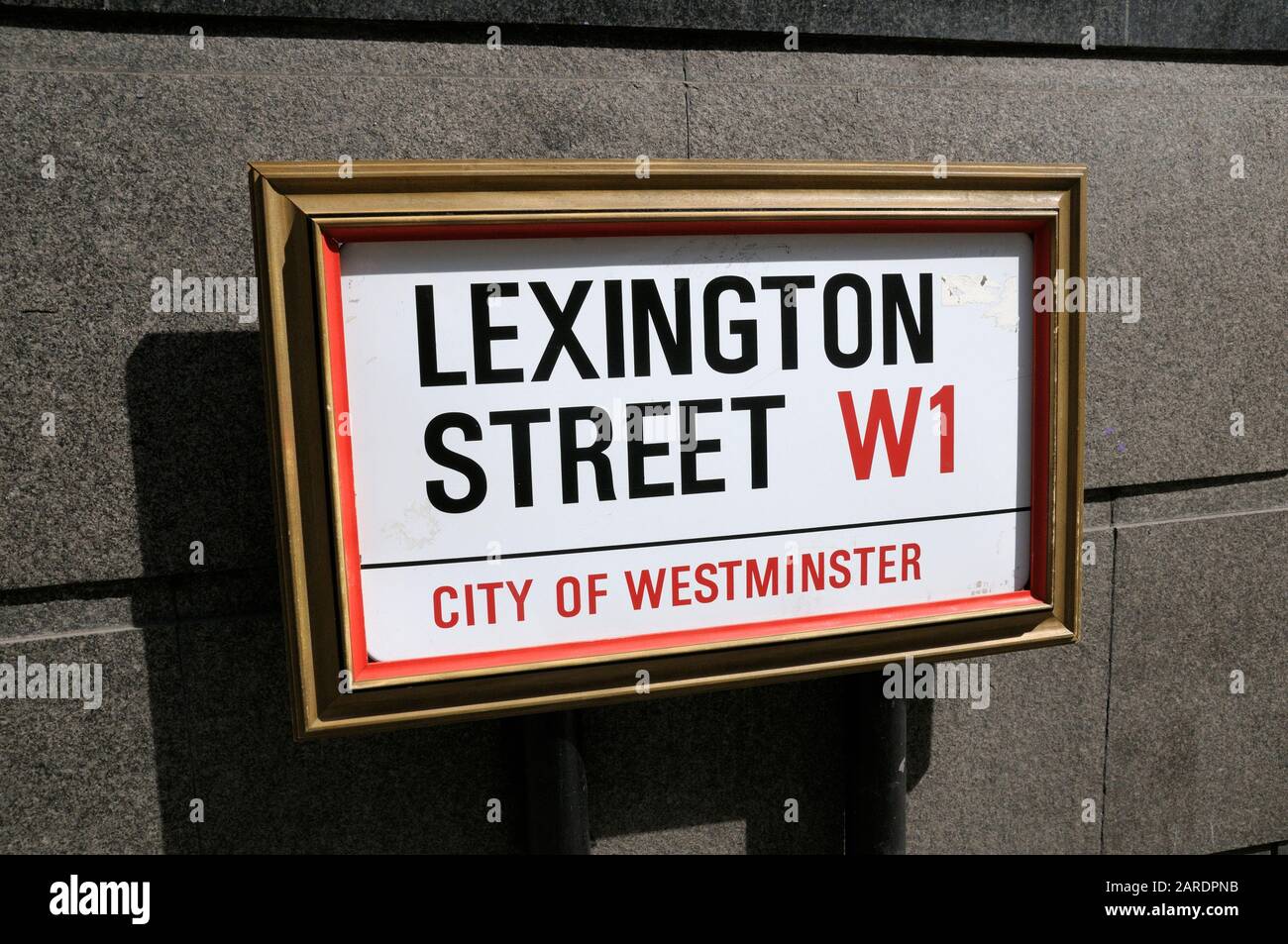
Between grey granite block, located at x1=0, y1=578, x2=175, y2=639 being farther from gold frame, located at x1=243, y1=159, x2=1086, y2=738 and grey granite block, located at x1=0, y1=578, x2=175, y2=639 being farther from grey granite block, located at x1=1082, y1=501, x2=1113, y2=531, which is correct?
grey granite block, located at x1=1082, y1=501, x2=1113, y2=531

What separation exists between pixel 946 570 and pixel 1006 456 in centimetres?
38

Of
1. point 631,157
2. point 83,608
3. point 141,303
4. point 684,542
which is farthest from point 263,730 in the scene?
point 631,157

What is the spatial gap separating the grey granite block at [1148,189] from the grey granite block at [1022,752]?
57 cm

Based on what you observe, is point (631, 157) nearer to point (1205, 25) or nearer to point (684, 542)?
point (684, 542)

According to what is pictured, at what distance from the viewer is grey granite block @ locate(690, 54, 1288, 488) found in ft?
10.0

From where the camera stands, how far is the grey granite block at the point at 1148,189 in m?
3.05

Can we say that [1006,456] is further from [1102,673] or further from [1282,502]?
[1282,502]

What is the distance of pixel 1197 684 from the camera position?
3.63 meters

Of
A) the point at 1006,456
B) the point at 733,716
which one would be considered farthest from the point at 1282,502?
the point at 733,716

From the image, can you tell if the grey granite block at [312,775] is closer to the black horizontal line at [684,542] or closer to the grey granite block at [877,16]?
the black horizontal line at [684,542]

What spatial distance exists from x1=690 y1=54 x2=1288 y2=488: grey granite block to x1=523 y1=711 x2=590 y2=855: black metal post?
1.96 m

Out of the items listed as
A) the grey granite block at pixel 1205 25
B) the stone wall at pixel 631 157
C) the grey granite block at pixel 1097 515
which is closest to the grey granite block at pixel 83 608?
the stone wall at pixel 631 157

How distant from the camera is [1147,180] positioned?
3.33 metres

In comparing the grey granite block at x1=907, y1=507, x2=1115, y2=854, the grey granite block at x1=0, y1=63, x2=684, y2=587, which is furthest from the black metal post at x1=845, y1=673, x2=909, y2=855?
the grey granite block at x1=0, y1=63, x2=684, y2=587
